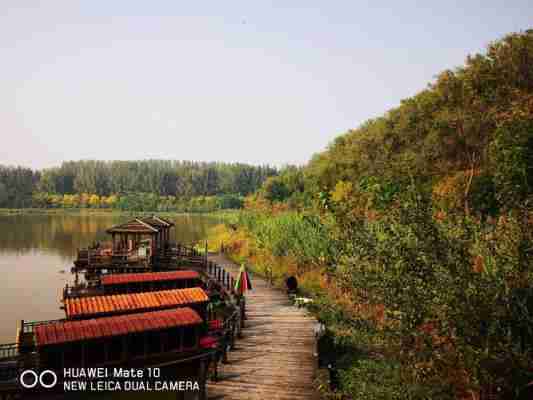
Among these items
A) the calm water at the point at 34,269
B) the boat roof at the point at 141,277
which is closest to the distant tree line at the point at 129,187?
the calm water at the point at 34,269

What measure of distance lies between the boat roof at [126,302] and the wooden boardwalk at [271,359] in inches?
125

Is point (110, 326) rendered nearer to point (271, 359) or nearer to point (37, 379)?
point (37, 379)

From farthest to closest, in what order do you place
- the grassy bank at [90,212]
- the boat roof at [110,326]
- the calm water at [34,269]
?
the grassy bank at [90,212] < the calm water at [34,269] < the boat roof at [110,326]

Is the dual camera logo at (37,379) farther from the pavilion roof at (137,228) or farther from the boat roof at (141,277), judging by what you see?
the pavilion roof at (137,228)

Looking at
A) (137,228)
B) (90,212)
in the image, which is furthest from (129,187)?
(137,228)

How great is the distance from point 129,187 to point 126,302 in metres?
163

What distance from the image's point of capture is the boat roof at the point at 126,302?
677 inches

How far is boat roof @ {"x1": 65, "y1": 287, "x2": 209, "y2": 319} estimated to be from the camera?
17.2 metres

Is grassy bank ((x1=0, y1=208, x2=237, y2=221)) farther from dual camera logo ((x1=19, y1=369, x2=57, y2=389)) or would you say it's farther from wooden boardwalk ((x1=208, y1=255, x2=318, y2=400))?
dual camera logo ((x1=19, y1=369, x2=57, y2=389))

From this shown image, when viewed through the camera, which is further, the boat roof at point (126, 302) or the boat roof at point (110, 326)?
the boat roof at point (126, 302)

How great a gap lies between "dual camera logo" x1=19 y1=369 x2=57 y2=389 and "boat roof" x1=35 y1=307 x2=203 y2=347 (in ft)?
3.06

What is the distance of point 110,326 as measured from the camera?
51.1ft

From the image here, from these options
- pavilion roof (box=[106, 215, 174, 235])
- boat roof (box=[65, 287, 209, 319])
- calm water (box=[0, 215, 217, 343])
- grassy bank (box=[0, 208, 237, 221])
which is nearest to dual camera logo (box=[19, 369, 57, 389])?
boat roof (box=[65, 287, 209, 319])

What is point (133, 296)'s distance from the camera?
754 inches
